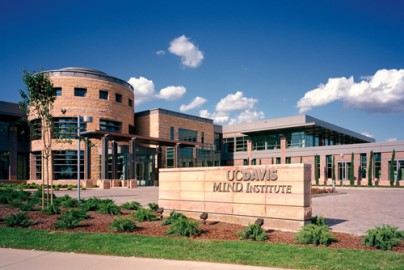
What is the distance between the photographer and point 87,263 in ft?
24.6

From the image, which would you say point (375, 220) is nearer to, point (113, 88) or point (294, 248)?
point (294, 248)

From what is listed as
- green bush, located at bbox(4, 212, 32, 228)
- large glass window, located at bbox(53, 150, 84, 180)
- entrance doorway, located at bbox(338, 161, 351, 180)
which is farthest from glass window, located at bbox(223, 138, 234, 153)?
green bush, located at bbox(4, 212, 32, 228)

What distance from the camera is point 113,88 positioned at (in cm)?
4638

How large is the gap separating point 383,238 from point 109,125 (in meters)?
40.6

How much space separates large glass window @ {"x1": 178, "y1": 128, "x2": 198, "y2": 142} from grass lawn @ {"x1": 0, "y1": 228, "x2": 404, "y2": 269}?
44284mm

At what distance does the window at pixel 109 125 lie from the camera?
44.9m

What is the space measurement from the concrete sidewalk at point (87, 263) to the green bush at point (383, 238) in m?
3.33

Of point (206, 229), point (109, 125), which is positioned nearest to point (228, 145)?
point (109, 125)

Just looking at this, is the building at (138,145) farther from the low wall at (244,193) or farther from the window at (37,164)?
the low wall at (244,193)

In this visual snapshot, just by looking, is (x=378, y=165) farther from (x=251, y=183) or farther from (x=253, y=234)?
(x=253, y=234)

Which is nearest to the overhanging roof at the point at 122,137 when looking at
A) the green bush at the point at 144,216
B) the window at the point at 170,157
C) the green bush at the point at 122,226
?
the window at the point at 170,157

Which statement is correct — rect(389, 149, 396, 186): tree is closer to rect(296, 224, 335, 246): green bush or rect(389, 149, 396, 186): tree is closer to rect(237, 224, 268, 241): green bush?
rect(296, 224, 335, 246): green bush

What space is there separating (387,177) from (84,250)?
1815 inches

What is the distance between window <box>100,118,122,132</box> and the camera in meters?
44.9
